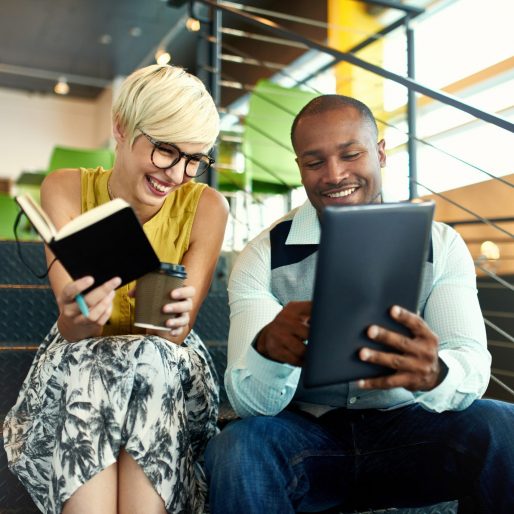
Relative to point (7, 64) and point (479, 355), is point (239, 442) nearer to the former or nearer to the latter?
point (479, 355)

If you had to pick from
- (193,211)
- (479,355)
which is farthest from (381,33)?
(479,355)

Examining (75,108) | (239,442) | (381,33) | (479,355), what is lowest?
(239,442)

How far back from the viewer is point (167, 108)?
5.45 feet

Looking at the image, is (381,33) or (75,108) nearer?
(381,33)

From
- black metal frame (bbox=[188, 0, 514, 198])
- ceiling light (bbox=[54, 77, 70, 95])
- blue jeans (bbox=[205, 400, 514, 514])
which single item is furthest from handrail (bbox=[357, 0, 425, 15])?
ceiling light (bbox=[54, 77, 70, 95])

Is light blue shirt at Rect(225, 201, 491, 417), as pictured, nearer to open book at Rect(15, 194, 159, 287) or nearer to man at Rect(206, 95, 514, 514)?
Result: man at Rect(206, 95, 514, 514)

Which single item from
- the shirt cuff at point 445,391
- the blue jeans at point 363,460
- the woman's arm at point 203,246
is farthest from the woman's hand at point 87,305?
the shirt cuff at point 445,391

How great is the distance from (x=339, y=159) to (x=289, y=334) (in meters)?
0.55

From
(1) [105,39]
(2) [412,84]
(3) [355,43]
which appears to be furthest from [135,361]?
(1) [105,39]

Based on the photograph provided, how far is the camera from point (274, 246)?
1609mm

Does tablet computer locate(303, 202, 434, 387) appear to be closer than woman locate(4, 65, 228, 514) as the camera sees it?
Yes

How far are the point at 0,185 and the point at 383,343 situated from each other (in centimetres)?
1082

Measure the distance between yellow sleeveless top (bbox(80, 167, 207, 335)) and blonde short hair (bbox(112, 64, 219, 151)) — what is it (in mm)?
198

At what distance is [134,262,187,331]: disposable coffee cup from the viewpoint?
4.42 ft
